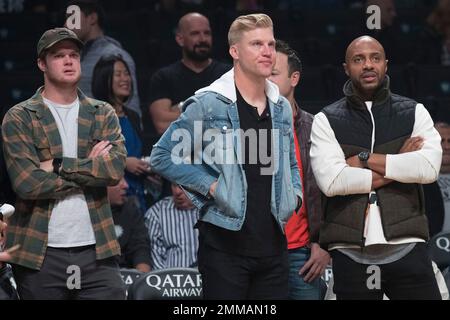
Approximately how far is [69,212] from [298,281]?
43.6 inches

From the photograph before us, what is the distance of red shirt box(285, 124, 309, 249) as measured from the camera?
17.0 feet

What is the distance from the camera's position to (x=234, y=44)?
4.71m

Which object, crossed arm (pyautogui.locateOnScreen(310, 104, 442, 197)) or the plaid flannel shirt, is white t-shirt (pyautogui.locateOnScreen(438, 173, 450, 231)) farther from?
the plaid flannel shirt

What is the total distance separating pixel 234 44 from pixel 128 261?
1969mm

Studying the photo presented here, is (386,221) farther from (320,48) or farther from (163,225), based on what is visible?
(320,48)

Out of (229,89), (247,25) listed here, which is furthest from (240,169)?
(247,25)

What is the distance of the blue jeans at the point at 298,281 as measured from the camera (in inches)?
203

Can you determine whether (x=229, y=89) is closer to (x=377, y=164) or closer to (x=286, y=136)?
(x=286, y=136)

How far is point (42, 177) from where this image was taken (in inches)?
187

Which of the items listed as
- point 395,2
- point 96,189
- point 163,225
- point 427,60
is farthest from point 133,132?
point 395,2
